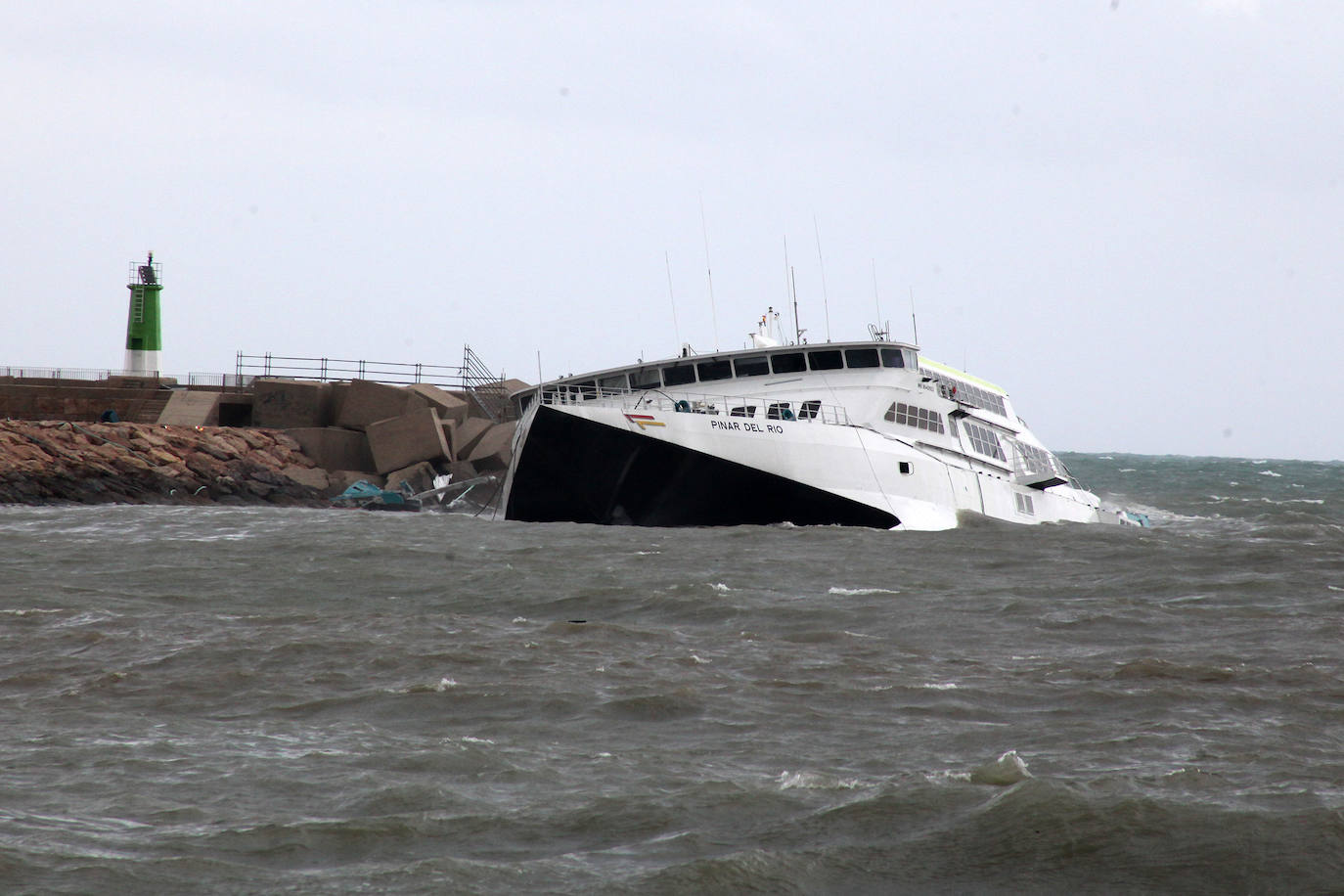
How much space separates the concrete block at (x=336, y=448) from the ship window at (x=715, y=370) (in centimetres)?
1709

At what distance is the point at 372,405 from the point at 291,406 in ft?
10.5

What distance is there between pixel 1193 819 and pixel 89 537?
20.7 metres

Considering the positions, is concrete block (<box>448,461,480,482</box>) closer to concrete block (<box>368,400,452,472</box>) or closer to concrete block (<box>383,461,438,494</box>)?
concrete block (<box>368,400,452,472</box>)

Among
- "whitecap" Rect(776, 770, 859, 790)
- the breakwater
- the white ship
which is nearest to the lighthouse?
the breakwater

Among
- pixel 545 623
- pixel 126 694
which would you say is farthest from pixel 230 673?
pixel 545 623

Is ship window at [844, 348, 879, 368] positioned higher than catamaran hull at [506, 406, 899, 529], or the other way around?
ship window at [844, 348, 879, 368]

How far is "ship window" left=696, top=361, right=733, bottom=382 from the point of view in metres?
27.7

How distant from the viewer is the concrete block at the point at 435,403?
44125 millimetres

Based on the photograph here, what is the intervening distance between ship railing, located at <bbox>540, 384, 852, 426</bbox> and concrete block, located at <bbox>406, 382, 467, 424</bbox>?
1710 cm

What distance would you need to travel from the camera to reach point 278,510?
33094 millimetres

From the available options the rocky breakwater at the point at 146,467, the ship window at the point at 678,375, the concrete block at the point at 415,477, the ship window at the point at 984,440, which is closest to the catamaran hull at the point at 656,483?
the ship window at the point at 678,375

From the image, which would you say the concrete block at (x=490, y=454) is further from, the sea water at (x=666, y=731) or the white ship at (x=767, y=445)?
the sea water at (x=666, y=731)

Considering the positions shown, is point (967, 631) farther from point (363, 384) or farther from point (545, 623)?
point (363, 384)

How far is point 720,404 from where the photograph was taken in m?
26.6
